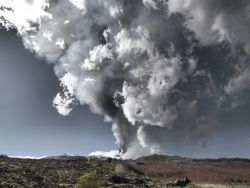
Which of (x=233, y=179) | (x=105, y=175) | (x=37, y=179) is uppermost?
(x=233, y=179)

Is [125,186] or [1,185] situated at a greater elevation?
[125,186]

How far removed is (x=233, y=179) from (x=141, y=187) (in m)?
86.6

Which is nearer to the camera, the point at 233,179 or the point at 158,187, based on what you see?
the point at 158,187

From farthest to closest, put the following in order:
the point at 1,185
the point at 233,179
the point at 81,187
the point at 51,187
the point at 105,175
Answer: the point at 233,179, the point at 105,175, the point at 51,187, the point at 1,185, the point at 81,187

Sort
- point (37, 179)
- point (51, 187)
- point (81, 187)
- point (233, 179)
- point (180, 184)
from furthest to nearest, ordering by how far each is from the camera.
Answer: point (233, 179) → point (180, 184) → point (37, 179) → point (51, 187) → point (81, 187)

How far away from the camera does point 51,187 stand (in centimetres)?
4662

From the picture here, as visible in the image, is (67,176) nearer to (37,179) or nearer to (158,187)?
(37,179)

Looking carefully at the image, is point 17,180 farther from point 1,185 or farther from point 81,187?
point 81,187

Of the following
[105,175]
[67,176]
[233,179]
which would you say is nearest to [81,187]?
[67,176]

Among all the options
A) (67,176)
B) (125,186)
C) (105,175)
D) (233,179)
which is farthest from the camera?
(233,179)

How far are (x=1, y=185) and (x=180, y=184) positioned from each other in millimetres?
45601

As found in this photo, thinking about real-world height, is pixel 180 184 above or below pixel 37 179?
above

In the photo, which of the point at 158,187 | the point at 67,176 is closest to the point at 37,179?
the point at 67,176

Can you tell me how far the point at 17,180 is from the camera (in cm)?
4788
